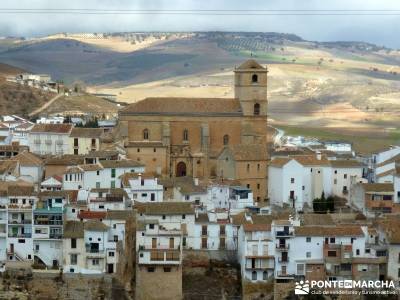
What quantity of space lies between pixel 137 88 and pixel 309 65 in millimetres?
31055

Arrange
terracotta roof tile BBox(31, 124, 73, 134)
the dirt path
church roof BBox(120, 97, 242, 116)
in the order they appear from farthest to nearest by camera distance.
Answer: the dirt path
church roof BBox(120, 97, 242, 116)
terracotta roof tile BBox(31, 124, 73, 134)

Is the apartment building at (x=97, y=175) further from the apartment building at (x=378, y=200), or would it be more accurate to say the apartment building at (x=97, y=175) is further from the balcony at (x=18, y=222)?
the apartment building at (x=378, y=200)

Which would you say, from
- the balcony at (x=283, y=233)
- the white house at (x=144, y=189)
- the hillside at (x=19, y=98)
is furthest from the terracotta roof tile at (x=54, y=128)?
the hillside at (x=19, y=98)

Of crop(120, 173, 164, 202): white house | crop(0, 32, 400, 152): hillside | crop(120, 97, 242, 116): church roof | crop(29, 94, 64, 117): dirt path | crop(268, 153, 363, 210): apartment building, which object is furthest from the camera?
crop(0, 32, 400, 152): hillside

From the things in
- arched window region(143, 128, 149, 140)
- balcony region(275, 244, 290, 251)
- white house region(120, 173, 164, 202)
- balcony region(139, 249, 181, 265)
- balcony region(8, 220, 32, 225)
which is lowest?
balcony region(139, 249, 181, 265)

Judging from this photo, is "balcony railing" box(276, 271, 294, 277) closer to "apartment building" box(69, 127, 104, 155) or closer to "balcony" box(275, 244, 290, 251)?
"balcony" box(275, 244, 290, 251)

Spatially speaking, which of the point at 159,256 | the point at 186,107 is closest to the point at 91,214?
the point at 159,256

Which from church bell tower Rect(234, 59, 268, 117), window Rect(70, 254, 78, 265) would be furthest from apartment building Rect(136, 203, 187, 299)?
church bell tower Rect(234, 59, 268, 117)

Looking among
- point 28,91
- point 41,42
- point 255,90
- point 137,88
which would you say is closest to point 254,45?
point 41,42

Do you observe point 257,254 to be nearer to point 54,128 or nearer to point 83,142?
point 83,142

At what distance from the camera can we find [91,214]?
3019 cm

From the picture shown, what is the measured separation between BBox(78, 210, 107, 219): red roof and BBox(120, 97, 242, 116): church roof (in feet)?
35.6

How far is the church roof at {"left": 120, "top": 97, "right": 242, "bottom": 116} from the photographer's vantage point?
41.1 meters

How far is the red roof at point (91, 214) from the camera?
3003cm
